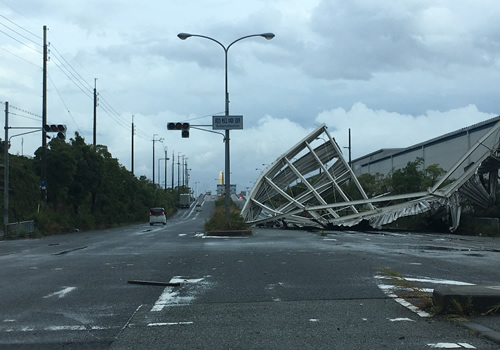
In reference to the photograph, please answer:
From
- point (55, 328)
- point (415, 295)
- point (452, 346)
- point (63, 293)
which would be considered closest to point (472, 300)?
point (415, 295)

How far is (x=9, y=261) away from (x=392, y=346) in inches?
485

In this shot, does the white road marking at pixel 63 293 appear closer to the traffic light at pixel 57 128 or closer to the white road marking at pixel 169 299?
the white road marking at pixel 169 299

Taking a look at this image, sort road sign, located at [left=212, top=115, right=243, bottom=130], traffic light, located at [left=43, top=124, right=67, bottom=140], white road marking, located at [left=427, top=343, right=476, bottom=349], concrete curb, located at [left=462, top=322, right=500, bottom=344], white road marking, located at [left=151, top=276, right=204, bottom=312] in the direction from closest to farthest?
white road marking, located at [left=427, top=343, right=476, bottom=349]
concrete curb, located at [left=462, top=322, right=500, bottom=344]
white road marking, located at [left=151, top=276, right=204, bottom=312]
road sign, located at [left=212, top=115, right=243, bottom=130]
traffic light, located at [left=43, top=124, right=67, bottom=140]

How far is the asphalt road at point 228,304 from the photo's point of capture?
6.09m

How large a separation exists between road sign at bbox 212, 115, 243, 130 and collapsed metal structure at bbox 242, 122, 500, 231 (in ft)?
38.1

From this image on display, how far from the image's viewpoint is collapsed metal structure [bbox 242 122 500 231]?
105 ft

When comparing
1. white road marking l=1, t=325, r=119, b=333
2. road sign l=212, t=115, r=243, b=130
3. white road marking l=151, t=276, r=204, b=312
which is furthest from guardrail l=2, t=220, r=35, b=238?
white road marking l=1, t=325, r=119, b=333

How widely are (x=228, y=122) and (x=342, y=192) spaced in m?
19.8

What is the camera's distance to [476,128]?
167 ft

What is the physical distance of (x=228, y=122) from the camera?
91.0ft

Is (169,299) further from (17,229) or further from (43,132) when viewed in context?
(43,132)

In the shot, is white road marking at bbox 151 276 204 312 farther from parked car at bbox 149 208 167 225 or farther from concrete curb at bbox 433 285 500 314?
parked car at bbox 149 208 167 225

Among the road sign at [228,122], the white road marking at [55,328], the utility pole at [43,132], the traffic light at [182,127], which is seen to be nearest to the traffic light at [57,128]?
the utility pole at [43,132]

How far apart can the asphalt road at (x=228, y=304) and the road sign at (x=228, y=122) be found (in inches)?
570
